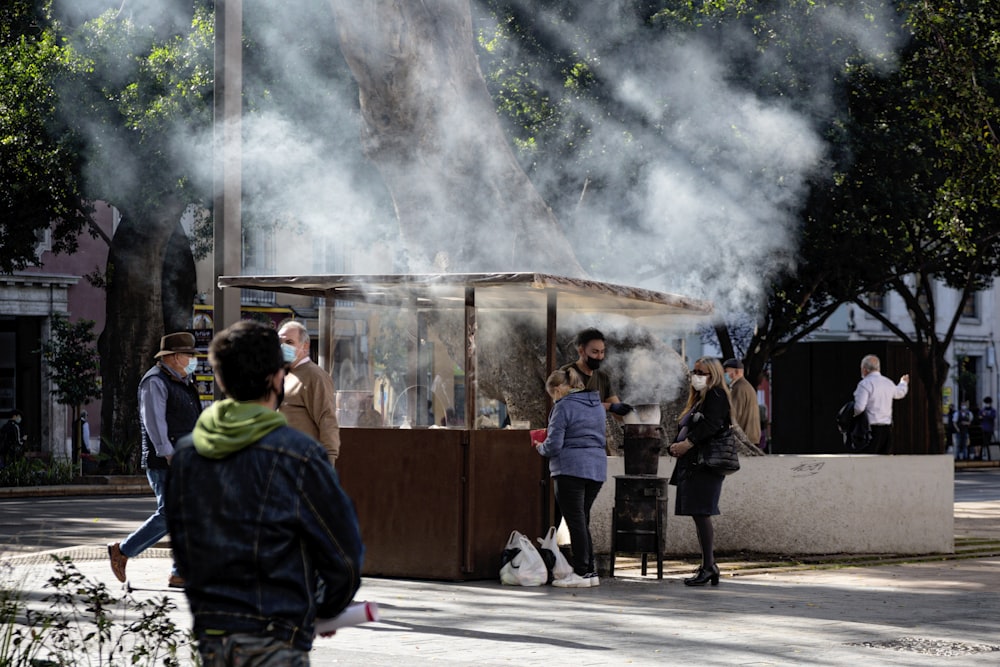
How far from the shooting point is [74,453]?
35.0 metres

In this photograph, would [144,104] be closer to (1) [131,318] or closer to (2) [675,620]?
(1) [131,318]

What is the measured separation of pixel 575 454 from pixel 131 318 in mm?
20109

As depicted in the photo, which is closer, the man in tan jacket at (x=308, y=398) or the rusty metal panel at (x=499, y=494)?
the man in tan jacket at (x=308, y=398)

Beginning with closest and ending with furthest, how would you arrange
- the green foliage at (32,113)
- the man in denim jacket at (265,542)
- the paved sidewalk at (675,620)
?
the man in denim jacket at (265,542), the paved sidewalk at (675,620), the green foliage at (32,113)

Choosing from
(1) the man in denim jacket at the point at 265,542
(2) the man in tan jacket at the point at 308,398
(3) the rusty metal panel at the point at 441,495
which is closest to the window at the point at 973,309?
(3) the rusty metal panel at the point at 441,495

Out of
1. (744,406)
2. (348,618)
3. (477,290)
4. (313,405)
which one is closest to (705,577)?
(477,290)

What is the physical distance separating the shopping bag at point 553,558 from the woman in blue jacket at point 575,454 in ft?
0.16

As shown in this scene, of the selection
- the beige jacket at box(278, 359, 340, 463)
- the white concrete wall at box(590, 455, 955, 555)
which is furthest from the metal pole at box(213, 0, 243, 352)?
the white concrete wall at box(590, 455, 955, 555)

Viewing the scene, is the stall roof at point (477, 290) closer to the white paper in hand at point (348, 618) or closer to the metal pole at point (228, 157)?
the metal pole at point (228, 157)

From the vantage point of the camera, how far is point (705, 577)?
11.0m

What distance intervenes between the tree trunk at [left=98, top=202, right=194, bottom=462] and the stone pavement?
1699cm

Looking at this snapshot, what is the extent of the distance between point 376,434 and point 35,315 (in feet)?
96.6

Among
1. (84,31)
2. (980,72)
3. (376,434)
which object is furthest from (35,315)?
(376,434)

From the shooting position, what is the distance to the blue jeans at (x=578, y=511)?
1080 cm
